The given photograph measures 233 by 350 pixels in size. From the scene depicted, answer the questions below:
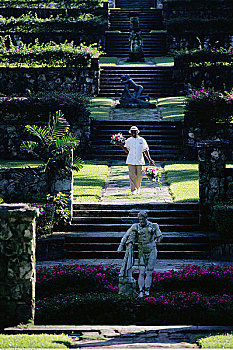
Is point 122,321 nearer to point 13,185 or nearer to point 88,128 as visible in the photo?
point 13,185

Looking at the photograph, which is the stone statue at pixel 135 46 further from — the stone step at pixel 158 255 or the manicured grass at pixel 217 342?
the manicured grass at pixel 217 342

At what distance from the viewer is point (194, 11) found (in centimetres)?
3919

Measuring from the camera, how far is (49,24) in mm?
37219

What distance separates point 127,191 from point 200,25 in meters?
19.9

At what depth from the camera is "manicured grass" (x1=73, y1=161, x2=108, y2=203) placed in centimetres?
1800

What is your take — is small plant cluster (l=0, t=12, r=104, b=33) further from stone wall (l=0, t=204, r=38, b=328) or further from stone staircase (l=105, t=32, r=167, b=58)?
stone wall (l=0, t=204, r=38, b=328)

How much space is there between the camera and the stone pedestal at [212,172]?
1658cm

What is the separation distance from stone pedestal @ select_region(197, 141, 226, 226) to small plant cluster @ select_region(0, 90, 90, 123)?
8338 millimetres

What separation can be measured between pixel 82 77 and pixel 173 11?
11775 mm

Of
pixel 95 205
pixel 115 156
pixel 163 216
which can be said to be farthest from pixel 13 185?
pixel 115 156

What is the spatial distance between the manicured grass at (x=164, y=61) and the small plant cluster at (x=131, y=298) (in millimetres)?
20754

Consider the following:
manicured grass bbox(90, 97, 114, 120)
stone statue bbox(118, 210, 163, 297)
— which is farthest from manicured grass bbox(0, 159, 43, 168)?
stone statue bbox(118, 210, 163, 297)

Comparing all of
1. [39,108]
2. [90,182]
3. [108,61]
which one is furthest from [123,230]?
[108,61]

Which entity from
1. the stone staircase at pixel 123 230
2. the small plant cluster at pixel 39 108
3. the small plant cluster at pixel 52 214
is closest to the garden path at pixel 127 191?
the stone staircase at pixel 123 230
